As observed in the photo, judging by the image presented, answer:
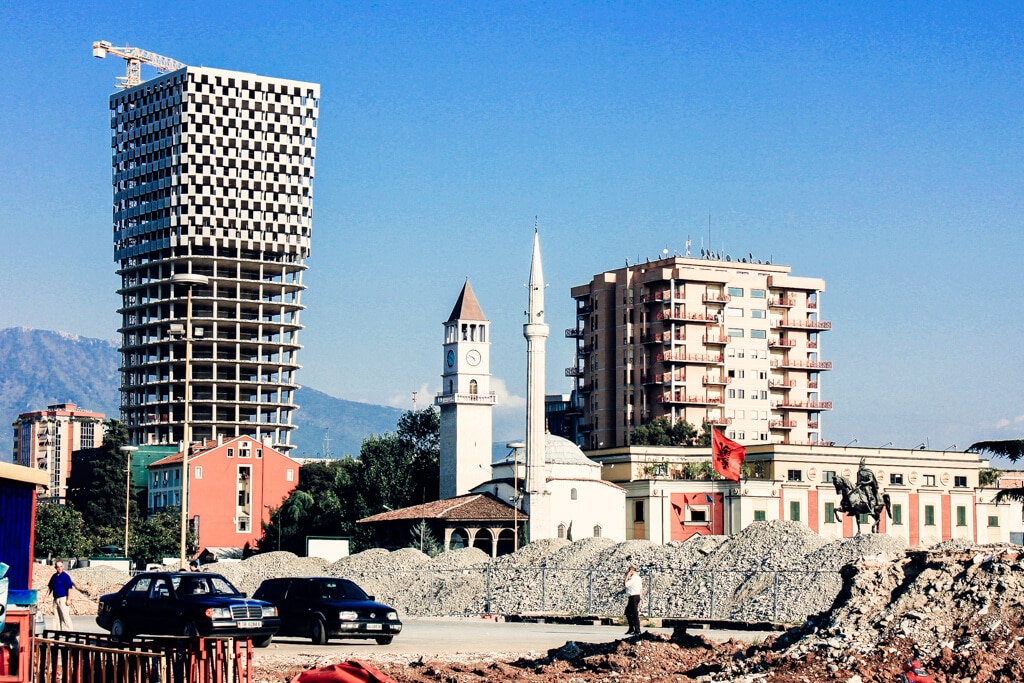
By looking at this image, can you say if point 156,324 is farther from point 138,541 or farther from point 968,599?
point 968,599

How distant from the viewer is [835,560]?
53.8 metres

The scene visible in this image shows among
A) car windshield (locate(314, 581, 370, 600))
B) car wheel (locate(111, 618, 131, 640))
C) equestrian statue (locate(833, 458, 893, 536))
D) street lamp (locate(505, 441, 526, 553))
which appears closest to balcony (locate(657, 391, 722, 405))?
street lamp (locate(505, 441, 526, 553))

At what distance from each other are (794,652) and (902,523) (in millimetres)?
85250

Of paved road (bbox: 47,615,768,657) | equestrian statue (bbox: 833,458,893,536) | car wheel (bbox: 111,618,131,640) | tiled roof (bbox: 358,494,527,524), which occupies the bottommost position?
paved road (bbox: 47,615,768,657)

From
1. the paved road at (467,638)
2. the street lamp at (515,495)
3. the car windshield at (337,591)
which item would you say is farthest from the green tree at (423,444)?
the car windshield at (337,591)

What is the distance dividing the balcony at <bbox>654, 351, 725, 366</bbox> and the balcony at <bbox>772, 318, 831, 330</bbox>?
9.25 m

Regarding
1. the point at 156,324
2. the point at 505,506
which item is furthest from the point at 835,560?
the point at 156,324

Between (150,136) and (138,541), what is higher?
(150,136)

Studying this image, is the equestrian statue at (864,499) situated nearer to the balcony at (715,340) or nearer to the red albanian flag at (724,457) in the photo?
the red albanian flag at (724,457)

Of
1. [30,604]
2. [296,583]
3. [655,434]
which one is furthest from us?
[655,434]

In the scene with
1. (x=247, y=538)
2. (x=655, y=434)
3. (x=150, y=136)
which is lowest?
(x=247, y=538)

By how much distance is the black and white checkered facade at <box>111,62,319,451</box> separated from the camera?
165 m

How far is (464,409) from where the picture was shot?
115 meters

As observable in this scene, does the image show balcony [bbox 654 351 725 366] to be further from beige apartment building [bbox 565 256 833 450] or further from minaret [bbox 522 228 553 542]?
minaret [bbox 522 228 553 542]
